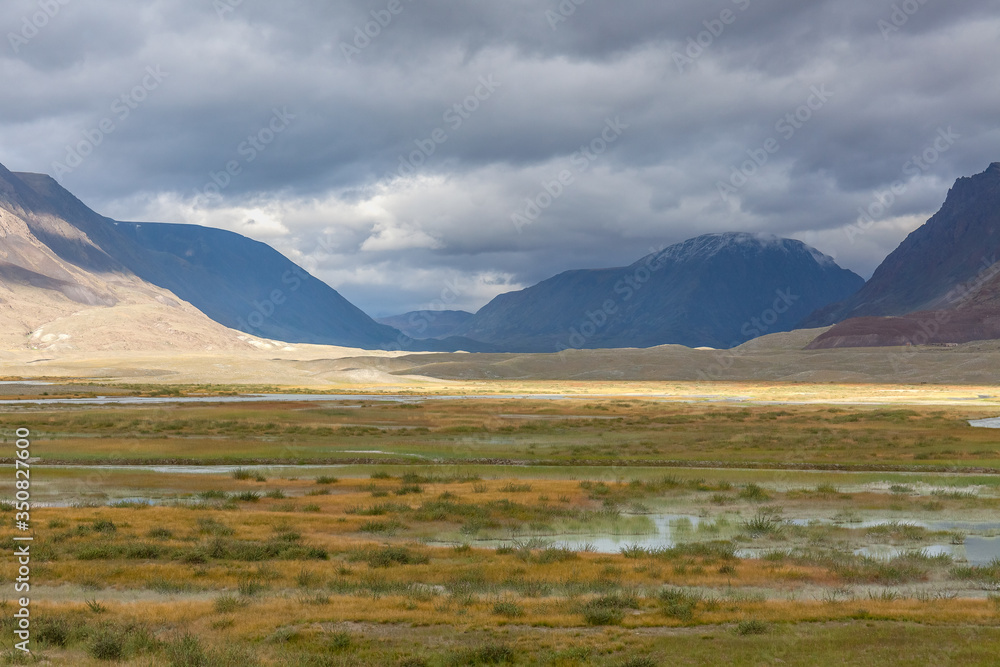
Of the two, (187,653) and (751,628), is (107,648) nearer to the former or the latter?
(187,653)

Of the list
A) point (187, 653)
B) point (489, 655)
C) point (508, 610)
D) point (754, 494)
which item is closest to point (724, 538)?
point (754, 494)

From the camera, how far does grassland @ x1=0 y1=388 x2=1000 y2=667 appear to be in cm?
1343

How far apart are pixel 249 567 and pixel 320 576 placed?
7.35ft

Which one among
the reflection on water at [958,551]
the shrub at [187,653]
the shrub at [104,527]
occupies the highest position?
the shrub at [104,527]

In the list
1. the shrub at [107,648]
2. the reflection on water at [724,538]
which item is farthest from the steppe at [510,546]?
the reflection on water at [724,538]

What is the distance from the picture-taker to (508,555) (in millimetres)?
20750

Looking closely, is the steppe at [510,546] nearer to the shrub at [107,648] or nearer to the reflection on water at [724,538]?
the shrub at [107,648]

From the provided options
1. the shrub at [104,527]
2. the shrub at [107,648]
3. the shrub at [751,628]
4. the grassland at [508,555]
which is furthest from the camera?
the shrub at [104,527]

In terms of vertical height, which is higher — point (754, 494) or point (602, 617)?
point (602, 617)

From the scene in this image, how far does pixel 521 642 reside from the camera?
1348 cm

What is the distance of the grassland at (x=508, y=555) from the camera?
13.4 meters

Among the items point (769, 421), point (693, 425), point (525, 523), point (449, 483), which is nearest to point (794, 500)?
point (525, 523)

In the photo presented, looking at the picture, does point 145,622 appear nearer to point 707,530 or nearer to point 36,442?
point 707,530

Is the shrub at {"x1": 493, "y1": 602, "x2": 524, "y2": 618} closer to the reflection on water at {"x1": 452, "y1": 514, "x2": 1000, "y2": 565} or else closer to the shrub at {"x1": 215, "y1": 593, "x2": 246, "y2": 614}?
the shrub at {"x1": 215, "y1": 593, "x2": 246, "y2": 614}
